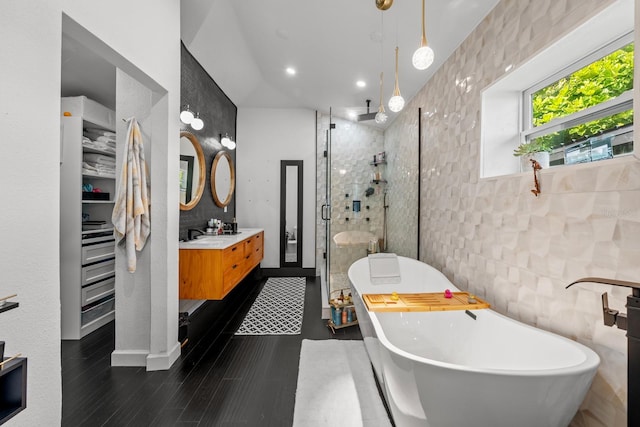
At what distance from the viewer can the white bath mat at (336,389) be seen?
62.6 inches

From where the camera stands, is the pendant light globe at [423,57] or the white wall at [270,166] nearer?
Answer: the pendant light globe at [423,57]

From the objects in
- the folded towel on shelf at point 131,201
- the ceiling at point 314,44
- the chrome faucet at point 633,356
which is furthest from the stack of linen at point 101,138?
the chrome faucet at point 633,356

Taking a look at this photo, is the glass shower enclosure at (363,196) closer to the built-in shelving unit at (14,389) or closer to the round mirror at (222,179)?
the round mirror at (222,179)

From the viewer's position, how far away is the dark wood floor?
5.26 feet

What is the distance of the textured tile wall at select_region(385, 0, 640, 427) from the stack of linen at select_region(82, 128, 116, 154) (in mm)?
3509

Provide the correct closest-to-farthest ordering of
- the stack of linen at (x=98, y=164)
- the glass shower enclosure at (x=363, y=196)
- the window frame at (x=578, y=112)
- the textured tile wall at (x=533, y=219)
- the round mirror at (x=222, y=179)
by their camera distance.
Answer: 1. the textured tile wall at (x=533, y=219)
2. the window frame at (x=578, y=112)
3. the stack of linen at (x=98, y=164)
4. the glass shower enclosure at (x=363, y=196)
5. the round mirror at (x=222, y=179)

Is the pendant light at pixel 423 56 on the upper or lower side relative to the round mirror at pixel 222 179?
upper

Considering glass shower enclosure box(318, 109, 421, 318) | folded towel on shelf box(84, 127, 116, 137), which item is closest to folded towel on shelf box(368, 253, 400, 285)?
glass shower enclosure box(318, 109, 421, 318)

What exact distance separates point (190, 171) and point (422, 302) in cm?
272

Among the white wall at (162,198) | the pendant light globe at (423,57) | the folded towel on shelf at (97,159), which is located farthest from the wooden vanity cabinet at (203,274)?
the pendant light globe at (423,57)

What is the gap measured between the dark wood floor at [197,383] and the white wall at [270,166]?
2.12 metres

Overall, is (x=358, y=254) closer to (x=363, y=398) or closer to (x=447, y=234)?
(x=447, y=234)

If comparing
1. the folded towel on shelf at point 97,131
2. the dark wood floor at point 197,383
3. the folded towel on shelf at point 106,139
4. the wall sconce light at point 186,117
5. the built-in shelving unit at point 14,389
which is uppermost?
the wall sconce light at point 186,117

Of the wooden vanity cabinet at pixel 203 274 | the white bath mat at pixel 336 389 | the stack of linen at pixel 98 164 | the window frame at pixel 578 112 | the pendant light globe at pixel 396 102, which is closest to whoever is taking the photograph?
the window frame at pixel 578 112
